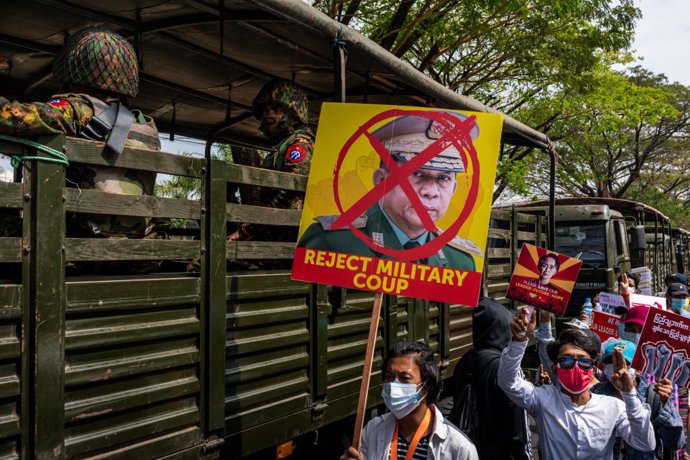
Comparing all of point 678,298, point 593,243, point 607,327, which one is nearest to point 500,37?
point 593,243

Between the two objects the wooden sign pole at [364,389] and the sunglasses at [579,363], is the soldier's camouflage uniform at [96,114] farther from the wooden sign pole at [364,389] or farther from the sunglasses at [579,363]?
the sunglasses at [579,363]

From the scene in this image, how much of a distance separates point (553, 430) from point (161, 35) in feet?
11.0

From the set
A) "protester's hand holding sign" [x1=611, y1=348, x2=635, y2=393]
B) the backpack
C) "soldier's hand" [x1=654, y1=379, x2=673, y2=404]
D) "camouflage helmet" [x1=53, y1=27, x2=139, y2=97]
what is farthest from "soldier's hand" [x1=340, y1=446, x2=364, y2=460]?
"camouflage helmet" [x1=53, y1=27, x2=139, y2=97]

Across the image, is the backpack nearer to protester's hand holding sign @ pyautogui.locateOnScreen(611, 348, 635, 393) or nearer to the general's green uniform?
protester's hand holding sign @ pyautogui.locateOnScreen(611, 348, 635, 393)

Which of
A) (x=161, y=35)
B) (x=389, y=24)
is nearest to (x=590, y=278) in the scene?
(x=389, y=24)

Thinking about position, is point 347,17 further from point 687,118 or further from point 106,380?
point 687,118

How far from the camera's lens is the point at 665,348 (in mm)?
3547

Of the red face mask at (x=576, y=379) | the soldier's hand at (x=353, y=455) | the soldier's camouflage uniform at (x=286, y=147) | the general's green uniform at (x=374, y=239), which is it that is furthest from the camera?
the soldier's camouflage uniform at (x=286, y=147)

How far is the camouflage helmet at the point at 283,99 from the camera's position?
14.2ft

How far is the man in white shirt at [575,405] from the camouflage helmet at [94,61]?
7.43ft

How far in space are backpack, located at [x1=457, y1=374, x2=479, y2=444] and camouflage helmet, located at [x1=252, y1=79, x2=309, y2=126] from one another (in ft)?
6.81

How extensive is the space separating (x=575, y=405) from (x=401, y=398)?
3.30ft

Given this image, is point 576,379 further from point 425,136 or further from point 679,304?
point 679,304

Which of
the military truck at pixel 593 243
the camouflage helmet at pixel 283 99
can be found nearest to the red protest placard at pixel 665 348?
the camouflage helmet at pixel 283 99
